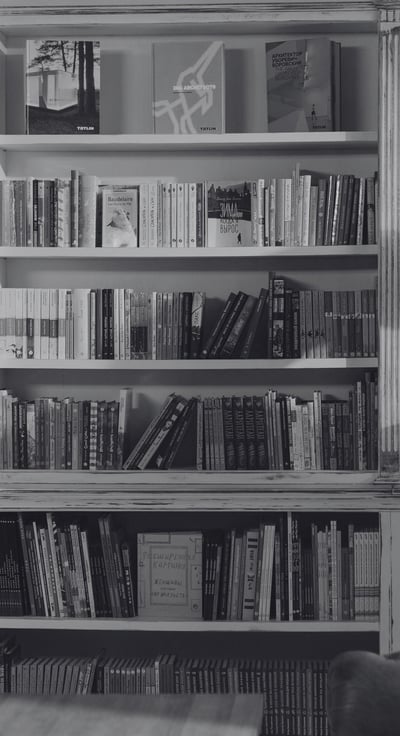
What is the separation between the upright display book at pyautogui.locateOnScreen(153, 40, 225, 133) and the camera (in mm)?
3215

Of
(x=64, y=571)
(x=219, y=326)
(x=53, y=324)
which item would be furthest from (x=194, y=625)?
(x=53, y=324)

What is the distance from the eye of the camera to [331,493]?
3131mm

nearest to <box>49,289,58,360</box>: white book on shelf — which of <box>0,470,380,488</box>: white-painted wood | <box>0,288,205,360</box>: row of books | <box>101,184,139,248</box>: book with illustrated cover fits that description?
<box>0,288,205,360</box>: row of books

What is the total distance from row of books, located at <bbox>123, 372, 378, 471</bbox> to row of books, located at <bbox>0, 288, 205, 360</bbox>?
207mm

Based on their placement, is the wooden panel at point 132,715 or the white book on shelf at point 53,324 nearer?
the wooden panel at point 132,715

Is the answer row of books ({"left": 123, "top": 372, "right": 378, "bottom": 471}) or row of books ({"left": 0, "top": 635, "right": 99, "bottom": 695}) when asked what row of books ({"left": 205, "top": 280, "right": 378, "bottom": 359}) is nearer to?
row of books ({"left": 123, "top": 372, "right": 378, "bottom": 471})

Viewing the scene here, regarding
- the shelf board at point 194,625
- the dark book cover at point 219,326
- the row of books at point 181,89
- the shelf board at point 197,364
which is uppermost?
the row of books at point 181,89

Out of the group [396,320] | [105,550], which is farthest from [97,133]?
[105,550]

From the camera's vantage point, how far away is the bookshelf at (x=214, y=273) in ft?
10.3

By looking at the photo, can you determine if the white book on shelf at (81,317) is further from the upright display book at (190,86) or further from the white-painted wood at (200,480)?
the upright display book at (190,86)

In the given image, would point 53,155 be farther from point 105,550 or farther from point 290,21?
point 105,550

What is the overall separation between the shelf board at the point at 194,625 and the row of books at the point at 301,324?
885mm

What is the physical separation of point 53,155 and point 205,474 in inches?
50.4

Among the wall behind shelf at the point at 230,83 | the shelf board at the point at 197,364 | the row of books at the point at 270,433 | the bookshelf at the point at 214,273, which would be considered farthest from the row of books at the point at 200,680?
the wall behind shelf at the point at 230,83
